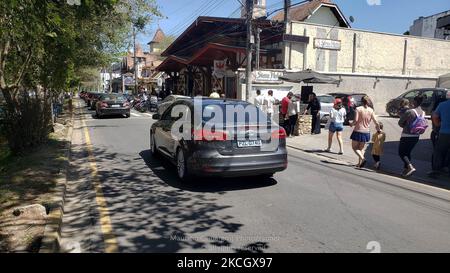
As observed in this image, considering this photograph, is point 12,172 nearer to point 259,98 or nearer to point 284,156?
point 284,156

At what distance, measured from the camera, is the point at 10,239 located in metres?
4.62

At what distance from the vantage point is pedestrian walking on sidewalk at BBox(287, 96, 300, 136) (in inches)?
563

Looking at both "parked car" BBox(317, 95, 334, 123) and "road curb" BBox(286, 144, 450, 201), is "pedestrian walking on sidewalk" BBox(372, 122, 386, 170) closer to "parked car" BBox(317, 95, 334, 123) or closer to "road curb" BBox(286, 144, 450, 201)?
"road curb" BBox(286, 144, 450, 201)

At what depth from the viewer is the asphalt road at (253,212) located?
468 centimetres

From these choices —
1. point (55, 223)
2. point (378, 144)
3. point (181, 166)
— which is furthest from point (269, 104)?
point (55, 223)

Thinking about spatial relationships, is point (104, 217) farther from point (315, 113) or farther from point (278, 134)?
point (315, 113)

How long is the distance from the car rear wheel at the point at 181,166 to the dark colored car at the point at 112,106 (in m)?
16.1

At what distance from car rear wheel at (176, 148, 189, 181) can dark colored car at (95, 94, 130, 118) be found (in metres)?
16.1

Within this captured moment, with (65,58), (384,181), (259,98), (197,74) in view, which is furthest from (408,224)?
(197,74)

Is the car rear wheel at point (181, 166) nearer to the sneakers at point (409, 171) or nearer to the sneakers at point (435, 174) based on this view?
the sneakers at point (409, 171)

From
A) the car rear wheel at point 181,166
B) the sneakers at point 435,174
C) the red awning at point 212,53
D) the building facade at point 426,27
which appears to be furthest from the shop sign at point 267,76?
the building facade at point 426,27

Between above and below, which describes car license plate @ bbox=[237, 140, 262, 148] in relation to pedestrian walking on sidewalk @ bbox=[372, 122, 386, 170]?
above

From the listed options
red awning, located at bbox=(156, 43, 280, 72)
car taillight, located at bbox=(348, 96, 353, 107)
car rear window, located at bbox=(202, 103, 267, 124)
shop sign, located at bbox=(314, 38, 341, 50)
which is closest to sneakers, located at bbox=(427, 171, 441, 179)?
car rear window, located at bbox=(202, 103, 267, 124)

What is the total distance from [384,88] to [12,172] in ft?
80.4
